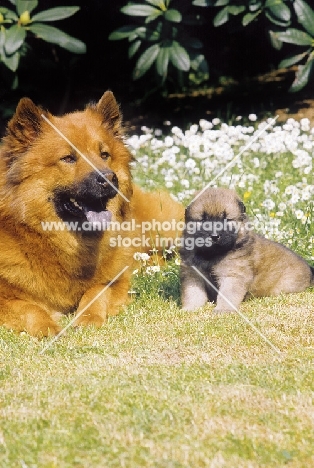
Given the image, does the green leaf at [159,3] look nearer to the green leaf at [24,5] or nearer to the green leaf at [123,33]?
the green leaf at [123,33]

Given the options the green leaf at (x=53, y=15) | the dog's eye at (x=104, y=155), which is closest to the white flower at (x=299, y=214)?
the dog's eye at (x=104, y=155)

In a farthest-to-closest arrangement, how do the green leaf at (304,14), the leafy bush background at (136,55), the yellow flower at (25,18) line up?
the leafy bush background at (136,55), the green leaf at (304,14), the yellow flower at (25,18)

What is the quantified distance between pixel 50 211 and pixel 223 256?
1151 millimetres

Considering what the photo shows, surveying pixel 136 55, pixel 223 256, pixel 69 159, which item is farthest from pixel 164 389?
pixel 136 55

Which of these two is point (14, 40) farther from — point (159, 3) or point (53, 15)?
point (159, 3)

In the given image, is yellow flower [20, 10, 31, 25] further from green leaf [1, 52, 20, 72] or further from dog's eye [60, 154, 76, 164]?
dog's eye [60, 154, 76, 164]

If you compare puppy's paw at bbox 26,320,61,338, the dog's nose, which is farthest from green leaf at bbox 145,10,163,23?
puppy's paw at bbox 26,320,61,338

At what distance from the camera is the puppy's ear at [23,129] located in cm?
473

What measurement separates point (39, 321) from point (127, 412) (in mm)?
1472

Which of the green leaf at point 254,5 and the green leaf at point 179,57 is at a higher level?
the green leaf at point 254,5

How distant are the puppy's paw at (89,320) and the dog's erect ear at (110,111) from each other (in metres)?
1.26

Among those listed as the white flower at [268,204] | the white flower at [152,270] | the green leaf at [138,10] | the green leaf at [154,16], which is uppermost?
the green leaf at [138,10]

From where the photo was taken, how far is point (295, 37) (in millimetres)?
8312

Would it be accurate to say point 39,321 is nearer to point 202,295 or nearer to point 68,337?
point 68,337
